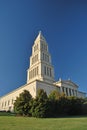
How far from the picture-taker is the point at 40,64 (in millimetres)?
68062

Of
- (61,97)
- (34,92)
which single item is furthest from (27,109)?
(34,92)

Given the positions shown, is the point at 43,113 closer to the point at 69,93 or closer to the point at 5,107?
the point at 69,93

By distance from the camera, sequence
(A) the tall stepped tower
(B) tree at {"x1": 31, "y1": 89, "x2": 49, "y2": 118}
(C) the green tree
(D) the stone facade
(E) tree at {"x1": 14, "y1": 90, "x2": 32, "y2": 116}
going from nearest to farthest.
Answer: (B) tree at {"x1": 31, "y1": 89, "x2": 49, "y2": 118} → (E) tree at {"x1": 14, "y1": 90, "x2": 32, "y2": 116} → (C) the green tree → (D) the stone facade → (A) the tall stepped tower

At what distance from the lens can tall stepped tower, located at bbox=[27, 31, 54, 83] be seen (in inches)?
2635

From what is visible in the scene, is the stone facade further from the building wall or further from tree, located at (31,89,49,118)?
tree, located at (31,89,49,118)

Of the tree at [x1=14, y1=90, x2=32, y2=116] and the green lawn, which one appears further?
the tree at [x1=14, y1=90, x2=32, y2=116]

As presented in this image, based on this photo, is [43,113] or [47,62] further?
[47,62]

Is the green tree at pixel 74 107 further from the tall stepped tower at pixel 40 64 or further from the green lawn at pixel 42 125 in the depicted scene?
the tall stepped tower at pixel 40 64

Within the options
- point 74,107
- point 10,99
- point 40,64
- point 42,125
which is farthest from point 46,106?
point 10,99

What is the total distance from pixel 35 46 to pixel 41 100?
51807 mm

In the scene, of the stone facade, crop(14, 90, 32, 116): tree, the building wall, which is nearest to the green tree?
crop(14, 90, 32, 116): tree

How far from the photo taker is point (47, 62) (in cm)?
7225

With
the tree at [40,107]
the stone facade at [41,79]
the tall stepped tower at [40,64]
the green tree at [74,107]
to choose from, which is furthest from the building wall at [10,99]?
the tree at [40,107]

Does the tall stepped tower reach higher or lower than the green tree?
higher
